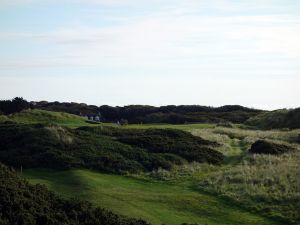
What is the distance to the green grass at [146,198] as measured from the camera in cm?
2142

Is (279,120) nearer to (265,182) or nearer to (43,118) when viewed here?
(43,118)

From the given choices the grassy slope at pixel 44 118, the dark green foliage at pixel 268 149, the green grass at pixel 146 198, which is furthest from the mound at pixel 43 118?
the green grass at pixel 146 198

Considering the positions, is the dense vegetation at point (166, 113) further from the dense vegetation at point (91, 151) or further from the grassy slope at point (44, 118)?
the dense vegetation at point (91, 151)

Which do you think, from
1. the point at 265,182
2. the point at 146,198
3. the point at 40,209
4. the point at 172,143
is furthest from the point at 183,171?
the point at 40,209

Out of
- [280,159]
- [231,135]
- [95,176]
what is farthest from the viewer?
[231,135]

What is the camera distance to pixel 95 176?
28.2 metres

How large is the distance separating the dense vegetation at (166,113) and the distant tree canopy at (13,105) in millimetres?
20258

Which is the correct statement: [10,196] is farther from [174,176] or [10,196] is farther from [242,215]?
[174,176]

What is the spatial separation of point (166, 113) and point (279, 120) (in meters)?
30.1

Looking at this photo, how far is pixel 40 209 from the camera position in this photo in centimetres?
1525

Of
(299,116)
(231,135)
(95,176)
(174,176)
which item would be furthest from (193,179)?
(299,116)

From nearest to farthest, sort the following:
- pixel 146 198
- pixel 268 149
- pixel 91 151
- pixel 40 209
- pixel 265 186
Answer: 1. pixel 40 209
2. pixel 146 198
3. pixel 265 186
4. pixel 91 151
5. pixel 268 149

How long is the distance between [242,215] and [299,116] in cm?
4467

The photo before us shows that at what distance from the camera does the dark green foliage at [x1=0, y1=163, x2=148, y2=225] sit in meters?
14.3
